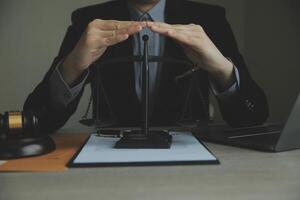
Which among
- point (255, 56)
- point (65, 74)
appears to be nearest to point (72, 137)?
point (65, 74)

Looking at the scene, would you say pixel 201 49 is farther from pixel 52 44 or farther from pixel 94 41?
pixel 52 44

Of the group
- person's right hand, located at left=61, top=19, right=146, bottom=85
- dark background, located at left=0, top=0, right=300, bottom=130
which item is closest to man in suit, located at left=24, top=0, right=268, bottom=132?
person's right hand, located at left=61, top=19, right=146, bottom=85

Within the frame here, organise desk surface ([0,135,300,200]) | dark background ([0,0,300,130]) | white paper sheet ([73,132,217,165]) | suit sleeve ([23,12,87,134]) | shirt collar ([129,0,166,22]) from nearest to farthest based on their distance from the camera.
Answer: desk surface ([0,135,300,200]) → white paper sheet ([73,132,217,165]) → suit sleeve ([23,12,87,134]) → shirt collar ([129,0,166,22]) → dark background ([0,0,300,130])

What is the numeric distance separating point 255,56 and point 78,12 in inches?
30.5

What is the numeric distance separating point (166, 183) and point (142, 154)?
0.51 ft

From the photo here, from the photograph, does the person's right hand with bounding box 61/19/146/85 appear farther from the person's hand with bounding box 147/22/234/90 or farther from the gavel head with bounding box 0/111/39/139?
the gavel head with bounding box 0/111/39/139

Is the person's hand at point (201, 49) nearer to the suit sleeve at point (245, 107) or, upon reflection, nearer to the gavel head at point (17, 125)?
the suit sleeve at point (245, 107)

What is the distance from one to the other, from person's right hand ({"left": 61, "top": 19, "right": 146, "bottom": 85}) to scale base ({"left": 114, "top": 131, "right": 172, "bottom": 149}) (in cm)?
20

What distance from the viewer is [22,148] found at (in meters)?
0.66

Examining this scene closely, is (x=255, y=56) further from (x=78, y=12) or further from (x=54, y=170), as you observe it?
(x=54, y=170)

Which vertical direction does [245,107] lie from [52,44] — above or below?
below

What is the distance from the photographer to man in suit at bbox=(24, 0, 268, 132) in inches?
33.2

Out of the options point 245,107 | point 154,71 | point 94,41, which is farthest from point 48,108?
point 245,107

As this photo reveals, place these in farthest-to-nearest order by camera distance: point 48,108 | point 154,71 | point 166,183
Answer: point 154,71, point 48,108, point 166,183
